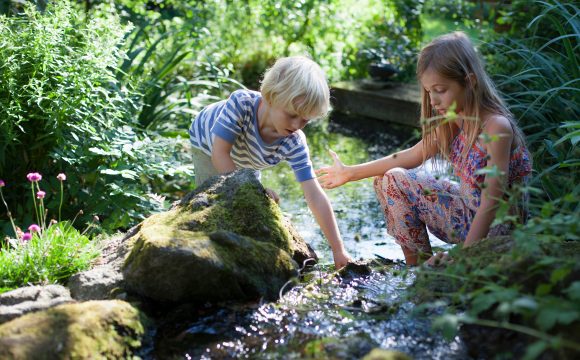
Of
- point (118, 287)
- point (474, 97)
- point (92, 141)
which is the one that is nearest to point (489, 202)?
point (474, 97)

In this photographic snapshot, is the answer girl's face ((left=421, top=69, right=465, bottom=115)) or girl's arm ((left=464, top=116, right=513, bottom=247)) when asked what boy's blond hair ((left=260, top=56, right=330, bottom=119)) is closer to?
girl's face ((left=421, top=69, right=465, bottom=115))

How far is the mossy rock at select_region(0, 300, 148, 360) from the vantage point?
1757mm

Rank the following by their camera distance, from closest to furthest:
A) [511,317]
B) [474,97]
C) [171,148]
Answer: [511,317], [474,97], [171,148]

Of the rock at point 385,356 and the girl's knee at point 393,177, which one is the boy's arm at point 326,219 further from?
→ the rock at point 385,356

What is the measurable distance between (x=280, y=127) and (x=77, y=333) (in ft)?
4.76

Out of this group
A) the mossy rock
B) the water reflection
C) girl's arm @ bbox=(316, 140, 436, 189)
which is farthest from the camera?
the water reflection

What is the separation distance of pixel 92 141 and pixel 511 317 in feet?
7.77

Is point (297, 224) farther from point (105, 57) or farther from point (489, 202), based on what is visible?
point (489, 202)

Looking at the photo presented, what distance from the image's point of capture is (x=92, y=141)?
11.6 ft

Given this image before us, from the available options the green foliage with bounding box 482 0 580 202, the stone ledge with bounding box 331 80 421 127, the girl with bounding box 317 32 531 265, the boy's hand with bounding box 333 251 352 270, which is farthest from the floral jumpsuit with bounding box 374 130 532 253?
the stone ledge with bounding box 331 80 421 127

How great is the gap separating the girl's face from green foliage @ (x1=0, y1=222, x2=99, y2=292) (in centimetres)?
143

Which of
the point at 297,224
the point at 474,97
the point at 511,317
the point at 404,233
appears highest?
the point at 474,97

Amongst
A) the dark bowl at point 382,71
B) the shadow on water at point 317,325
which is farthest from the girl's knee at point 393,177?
the dark bowl at point 382,71

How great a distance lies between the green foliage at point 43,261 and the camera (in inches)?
96.0
